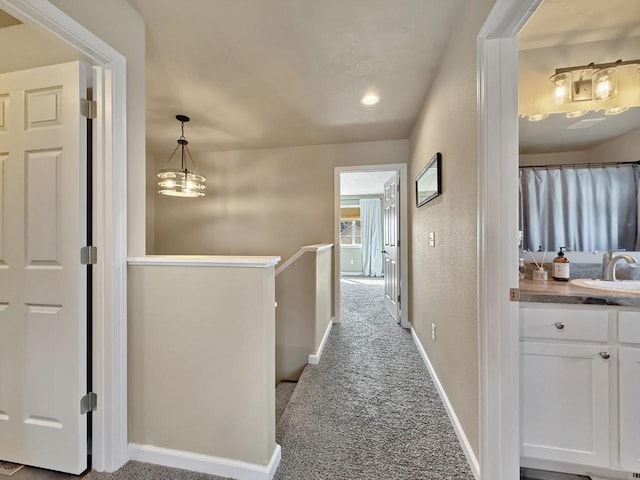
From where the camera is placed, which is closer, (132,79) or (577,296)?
(577,296)

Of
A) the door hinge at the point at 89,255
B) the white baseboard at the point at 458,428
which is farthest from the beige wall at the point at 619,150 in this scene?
the door hinge at the point at 89,255

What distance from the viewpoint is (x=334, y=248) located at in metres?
3.52

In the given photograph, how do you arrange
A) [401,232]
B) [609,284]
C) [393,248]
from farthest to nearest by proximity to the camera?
[393,248] < [401,232] < [609,284]

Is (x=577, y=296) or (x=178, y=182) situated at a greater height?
(x=178, y=182)

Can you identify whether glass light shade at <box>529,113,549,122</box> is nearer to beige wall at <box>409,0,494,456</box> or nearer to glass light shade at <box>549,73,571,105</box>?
glass light shade at <box>549,73,571,105</box>

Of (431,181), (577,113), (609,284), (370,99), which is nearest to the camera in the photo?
(609,284)

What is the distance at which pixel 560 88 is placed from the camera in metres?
1.61

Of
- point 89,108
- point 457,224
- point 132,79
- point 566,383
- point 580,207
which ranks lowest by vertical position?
point 566,383

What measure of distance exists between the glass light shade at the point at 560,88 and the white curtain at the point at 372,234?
582 centimetres

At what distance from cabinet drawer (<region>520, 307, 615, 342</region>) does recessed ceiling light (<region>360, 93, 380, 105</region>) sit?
2.03 metres

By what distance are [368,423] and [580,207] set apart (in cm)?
189

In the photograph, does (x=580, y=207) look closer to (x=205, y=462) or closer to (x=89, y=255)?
(x=205, y=462)

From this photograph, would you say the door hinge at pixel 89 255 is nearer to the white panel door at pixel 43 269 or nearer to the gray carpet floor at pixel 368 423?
the white panel door at pixel 43 269

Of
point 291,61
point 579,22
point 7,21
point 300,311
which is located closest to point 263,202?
point 300,311
